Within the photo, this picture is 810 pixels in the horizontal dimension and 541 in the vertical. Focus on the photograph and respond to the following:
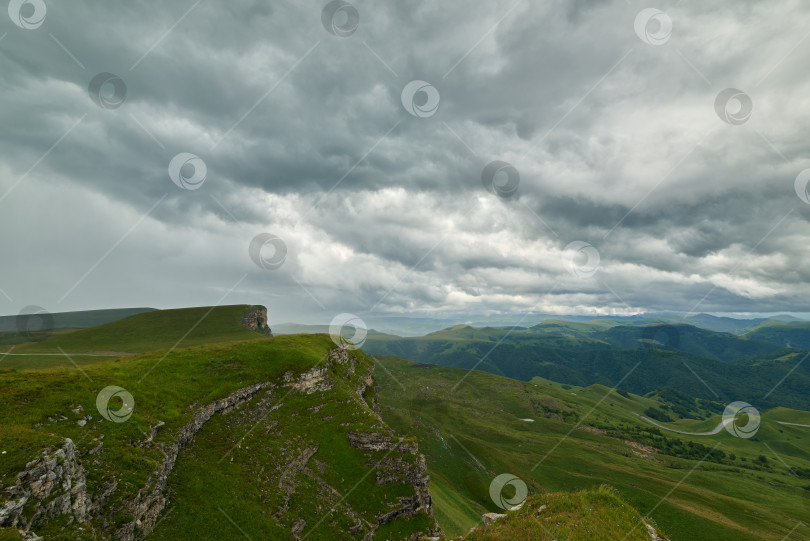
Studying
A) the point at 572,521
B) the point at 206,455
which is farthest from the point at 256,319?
the point at 572,521

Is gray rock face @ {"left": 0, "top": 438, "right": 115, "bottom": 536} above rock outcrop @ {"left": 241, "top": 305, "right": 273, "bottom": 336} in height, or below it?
below

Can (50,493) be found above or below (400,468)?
below

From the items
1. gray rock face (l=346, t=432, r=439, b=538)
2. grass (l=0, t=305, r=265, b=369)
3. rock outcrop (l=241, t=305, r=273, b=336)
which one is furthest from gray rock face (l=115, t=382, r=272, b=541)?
rock outcrop (l=241, t=305, r=273, b=336)

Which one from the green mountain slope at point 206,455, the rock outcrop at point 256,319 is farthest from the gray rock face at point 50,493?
the rock outcrop at point 256,319

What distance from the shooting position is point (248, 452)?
51.3 metres

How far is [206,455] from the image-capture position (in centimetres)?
4766

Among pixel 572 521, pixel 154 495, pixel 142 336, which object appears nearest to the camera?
pixel 572 521

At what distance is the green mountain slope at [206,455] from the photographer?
28.3 m

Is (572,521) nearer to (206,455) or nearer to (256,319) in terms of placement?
(206,455)

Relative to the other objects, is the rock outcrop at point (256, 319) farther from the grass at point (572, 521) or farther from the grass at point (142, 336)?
the grass at point (572, 521)

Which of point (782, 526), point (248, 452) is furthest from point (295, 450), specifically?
point (782, 526)

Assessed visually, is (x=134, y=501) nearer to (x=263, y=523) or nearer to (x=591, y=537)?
(x=263, y=523)

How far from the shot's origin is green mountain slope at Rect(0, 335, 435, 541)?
92.9 ft

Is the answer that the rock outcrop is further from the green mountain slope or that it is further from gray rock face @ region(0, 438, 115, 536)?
gray rock face @ region(0, 438, 115, 536)
